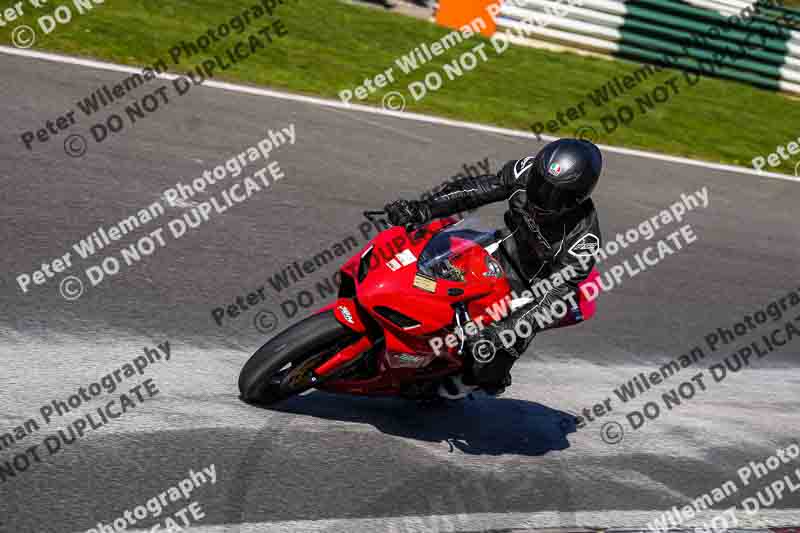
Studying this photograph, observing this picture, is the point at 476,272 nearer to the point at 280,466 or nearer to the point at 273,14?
the point at 280,466

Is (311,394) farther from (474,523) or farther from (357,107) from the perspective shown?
(357,107)

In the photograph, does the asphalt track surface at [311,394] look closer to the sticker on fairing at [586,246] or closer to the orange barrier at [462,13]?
the sticker on fairing at [586,246]

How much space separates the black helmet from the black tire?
49.8 inches

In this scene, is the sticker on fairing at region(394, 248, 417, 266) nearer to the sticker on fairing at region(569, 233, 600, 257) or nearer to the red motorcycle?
the red motorcycle

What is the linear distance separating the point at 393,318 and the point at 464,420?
4.26 feet

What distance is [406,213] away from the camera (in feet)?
17.1

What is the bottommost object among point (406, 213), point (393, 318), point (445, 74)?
point (445, 74)

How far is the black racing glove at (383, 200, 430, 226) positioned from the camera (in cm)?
520

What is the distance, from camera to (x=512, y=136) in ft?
41.1

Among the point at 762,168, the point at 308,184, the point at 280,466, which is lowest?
the point at 762,168

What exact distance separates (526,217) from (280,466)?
1.92m

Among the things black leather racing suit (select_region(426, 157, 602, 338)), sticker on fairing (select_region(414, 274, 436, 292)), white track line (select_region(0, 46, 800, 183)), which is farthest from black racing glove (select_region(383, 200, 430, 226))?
white track line (select_region(0, 46, 800, 183))

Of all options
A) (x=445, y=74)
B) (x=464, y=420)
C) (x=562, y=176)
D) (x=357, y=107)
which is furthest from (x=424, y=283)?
(x=445, y=74)

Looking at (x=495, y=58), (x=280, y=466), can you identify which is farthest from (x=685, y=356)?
(x=495, y=58)
